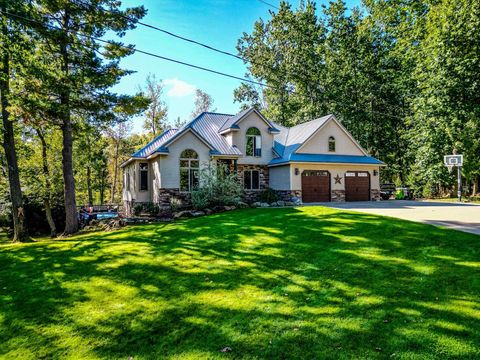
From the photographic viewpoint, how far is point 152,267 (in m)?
7.49

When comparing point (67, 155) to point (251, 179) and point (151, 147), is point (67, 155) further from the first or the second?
point (251, 179)

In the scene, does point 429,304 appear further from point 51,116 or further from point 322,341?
point 51,116

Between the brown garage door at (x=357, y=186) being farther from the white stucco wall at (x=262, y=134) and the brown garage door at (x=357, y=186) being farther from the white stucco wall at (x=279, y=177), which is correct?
the white stucco wall at (x=262, y=134)

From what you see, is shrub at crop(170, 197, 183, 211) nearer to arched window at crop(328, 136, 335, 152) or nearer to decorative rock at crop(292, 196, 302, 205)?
decorative rock at crop(292, 196, 302, 205)

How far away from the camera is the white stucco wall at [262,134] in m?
21.5

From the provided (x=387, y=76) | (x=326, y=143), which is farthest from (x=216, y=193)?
(x=387, y=76)

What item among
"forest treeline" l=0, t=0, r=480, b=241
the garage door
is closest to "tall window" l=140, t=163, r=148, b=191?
"forest treeline" l=0, t=0, r=480, b=241

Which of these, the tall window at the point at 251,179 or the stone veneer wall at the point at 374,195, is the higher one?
the tall window at the point at 251,179

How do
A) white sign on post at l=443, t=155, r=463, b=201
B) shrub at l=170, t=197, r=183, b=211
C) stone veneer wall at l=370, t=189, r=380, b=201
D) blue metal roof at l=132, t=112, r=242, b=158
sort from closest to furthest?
shrub at l=170, t=197, r=183, b=211 < blue metal roof at l=132, t=112, r=242, b=158 < white sign on post at l=443, t=155, r=463, b=201 < stone veneer wall at l=370, t=189, r=380, b=201

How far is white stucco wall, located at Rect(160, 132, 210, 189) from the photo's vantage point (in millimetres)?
18344

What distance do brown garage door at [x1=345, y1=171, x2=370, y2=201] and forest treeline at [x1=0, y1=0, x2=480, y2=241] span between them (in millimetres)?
6275

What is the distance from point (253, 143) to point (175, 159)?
607 centimetres

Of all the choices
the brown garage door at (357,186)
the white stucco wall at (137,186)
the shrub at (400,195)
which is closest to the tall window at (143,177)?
the white stucco wall at (137,186)

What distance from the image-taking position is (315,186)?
2134 centimetres
